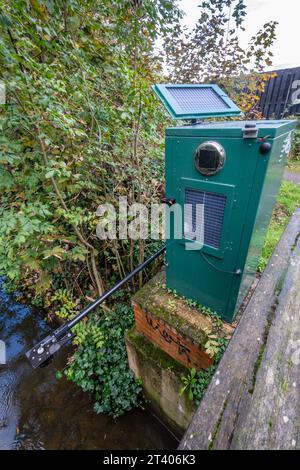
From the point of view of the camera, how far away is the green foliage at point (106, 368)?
2.22 metres

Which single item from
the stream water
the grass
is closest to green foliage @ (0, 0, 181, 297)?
the stream water

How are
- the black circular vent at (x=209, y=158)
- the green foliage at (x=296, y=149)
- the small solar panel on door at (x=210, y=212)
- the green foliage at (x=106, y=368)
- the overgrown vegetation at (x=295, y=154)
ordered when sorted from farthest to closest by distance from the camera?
1. the green foliage at (x=296, y=149)
2. the overgrown vegetation at (x=295, y=154)
3. the green foliage at (x=106, y=368)
4. the small solar panel on door at (x=210, y=212)
5. the black circular vent at (x=209, y=158)

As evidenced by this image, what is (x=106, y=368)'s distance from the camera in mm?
2344

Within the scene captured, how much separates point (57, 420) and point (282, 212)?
4.37 meters

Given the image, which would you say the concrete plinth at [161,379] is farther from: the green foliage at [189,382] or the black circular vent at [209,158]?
the black circular vent at [209,158]

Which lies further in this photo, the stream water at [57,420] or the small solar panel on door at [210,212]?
the stream water at [57,420]

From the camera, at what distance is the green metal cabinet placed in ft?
3.60

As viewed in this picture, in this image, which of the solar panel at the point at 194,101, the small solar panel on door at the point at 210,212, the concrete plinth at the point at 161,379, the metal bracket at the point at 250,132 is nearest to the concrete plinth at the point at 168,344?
the concrete plinth at the point at 161,379

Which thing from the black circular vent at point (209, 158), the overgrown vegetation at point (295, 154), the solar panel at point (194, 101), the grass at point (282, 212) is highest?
the solar panel at point (194, 101)

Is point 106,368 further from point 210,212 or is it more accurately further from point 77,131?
point 77,131

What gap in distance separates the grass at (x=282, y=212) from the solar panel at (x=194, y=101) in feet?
5.45

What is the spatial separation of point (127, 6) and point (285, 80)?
25.0 ft

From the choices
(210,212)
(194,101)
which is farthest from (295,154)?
(210,212)
